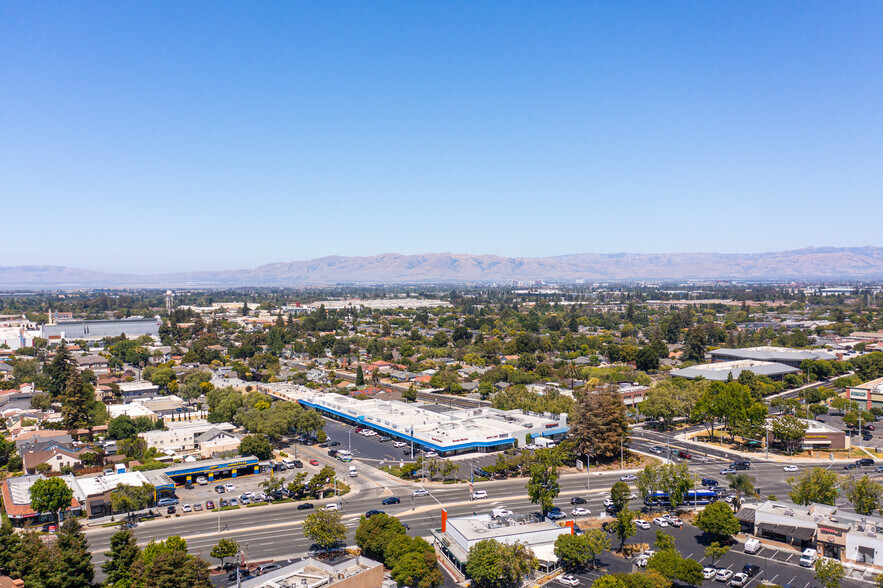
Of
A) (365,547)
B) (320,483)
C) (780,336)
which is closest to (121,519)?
(320,483)

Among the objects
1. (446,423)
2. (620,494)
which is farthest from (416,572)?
(446,423)

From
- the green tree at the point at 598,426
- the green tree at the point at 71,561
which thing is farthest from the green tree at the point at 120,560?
the green tree at the point at 598,426

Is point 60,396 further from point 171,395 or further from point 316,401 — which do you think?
point 316,401

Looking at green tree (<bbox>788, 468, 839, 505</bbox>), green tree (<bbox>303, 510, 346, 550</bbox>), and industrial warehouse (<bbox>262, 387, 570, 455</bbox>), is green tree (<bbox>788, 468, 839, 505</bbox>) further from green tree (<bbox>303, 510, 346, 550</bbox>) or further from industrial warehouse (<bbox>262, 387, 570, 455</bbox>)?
green tree (<bbox>303, 510, 346, 550</bbox>)

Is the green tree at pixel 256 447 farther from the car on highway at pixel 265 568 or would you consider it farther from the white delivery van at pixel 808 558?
the white delivery van at pixel 808 558

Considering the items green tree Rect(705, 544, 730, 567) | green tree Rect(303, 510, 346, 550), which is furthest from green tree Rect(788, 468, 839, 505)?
green tree Rect(303, 510, 346, 550)
